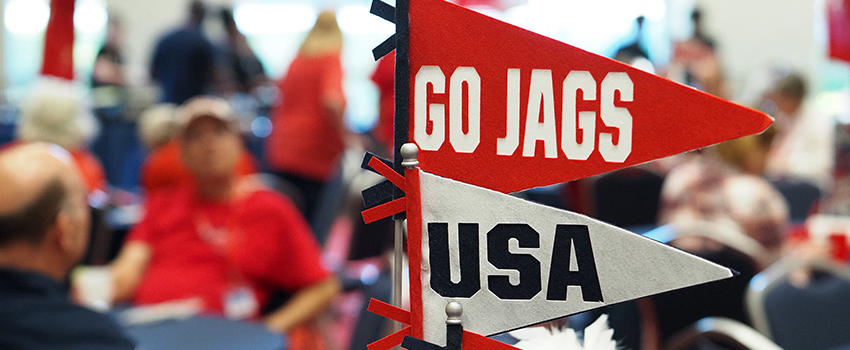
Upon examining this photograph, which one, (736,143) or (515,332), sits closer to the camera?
(515,332)

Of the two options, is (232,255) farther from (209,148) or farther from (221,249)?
(209,148)

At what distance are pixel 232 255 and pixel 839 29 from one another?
2219 mm

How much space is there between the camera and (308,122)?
4.16 metres

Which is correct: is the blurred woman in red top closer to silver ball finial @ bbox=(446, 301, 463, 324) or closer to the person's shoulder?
the person's shoulder

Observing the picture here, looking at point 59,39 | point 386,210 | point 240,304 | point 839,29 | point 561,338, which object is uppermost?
point 839,29

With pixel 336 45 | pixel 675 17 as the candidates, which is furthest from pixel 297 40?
pixel 336 45

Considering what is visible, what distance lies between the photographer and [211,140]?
8.42ft

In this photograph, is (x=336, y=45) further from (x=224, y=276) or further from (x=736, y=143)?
(x=736, y=143)

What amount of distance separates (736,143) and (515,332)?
206 cm

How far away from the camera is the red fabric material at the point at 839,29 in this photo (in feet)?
8.79

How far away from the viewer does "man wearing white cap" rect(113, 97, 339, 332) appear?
2492 millimetres

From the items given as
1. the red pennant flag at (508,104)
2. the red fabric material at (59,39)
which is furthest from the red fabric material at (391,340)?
the red fabric material at (59,39)

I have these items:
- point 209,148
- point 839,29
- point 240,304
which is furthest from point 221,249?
point 839,29

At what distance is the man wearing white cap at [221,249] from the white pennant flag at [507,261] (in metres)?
1.89
